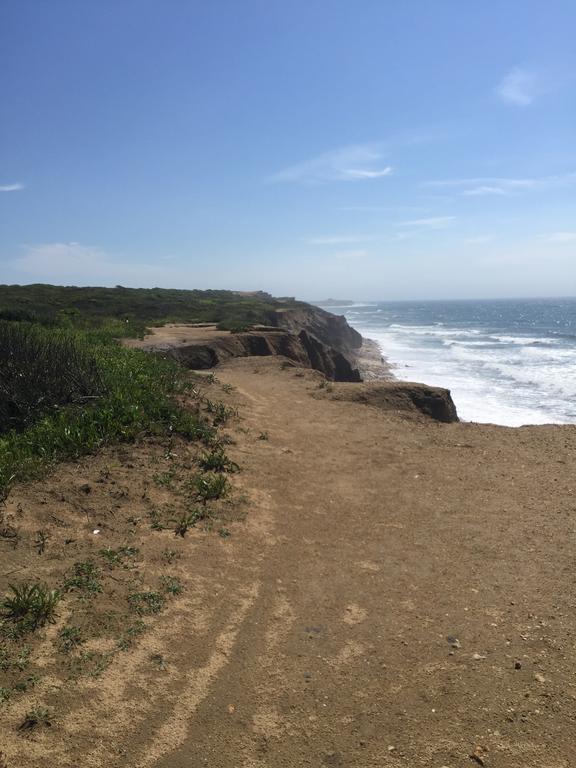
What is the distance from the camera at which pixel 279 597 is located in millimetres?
4574

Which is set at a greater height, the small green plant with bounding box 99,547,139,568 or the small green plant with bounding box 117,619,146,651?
the small green plant with bounding box 99,547,139,568

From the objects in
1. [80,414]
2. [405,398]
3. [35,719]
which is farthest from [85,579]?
[405,398]

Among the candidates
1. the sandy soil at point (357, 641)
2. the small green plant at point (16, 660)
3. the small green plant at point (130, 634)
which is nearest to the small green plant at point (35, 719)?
the sandy soil at point (357, 641)

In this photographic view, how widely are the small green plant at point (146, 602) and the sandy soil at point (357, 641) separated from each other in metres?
0.16

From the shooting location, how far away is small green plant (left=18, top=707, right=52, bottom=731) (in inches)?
117

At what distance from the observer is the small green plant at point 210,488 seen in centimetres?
629

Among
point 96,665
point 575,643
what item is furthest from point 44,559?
point 575,643

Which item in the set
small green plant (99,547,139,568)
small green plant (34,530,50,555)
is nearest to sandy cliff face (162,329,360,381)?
small green plant (34,530,50,555)

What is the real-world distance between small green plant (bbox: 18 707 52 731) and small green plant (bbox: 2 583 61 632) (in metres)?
0.74

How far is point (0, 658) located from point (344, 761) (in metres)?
2.25

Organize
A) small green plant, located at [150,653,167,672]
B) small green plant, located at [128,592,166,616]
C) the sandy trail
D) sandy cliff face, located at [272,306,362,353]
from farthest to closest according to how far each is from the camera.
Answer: sandy cliff face, located at [272,306,362,353]
small green plant, located at [128,592,166,616]
small green plant, located at [150,653,167,672]
the sandy trail

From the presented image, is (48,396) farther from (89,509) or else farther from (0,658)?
(0,658)

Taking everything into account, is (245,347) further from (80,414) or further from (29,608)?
(29,608)

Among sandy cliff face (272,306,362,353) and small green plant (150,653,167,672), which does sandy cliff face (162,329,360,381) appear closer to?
sandy cliff face (272,306,362,353)
